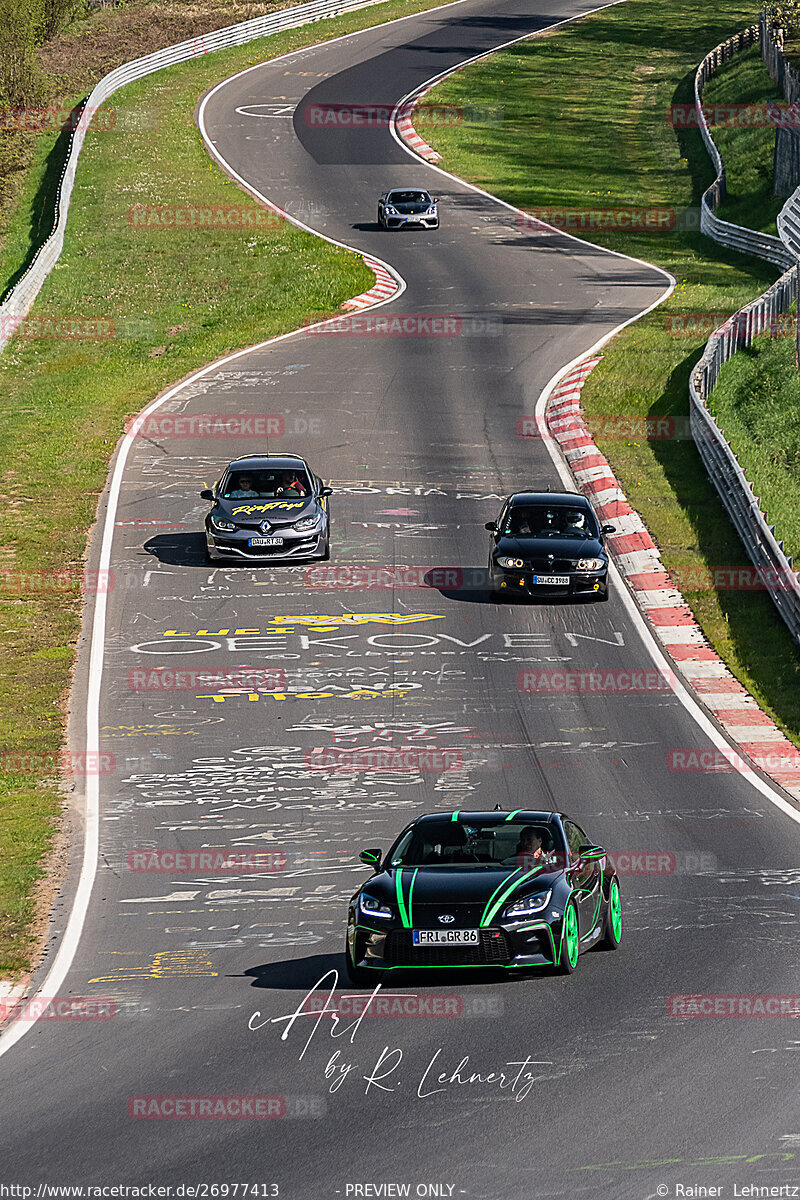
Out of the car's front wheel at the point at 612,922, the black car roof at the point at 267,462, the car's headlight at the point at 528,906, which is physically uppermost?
the car's headlight at the point at 528,906

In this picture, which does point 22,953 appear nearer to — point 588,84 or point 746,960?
point 746,960

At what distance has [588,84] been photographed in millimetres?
80562

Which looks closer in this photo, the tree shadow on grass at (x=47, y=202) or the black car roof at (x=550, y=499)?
the black car roof at (x=550, y=499)

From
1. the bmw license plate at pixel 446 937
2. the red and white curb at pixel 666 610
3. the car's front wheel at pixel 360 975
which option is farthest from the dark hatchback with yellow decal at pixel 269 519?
the bmw license plate at pixel 446 937

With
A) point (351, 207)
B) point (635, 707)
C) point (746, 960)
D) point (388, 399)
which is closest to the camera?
point (746, 960)

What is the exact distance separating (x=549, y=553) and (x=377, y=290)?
23.9 metres

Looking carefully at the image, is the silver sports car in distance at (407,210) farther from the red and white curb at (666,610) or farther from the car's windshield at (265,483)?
the car's windshield at (265,483)

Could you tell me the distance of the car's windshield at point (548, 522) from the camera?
85.7ft

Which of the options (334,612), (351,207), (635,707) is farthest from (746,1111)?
(351,207)

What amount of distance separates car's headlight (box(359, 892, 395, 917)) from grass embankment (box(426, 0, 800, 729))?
1005 cm

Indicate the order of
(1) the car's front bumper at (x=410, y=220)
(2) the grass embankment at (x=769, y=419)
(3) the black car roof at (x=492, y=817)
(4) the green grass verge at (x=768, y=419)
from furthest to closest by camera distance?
1. (1) the car's front bumper at (x=410, y=220)
2. (4) the green grass verge at (x=768, y=419)
3. (2) the grass embankment at (x=769, y=419)
4. (3) the black car roof at (x=492, y=817)

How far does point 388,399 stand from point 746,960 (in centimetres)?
2663

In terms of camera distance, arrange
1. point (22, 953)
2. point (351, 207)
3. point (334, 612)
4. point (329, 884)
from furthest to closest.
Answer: point (351, 207) → point (334, 612) → point (329, 884) → point (22, 953)

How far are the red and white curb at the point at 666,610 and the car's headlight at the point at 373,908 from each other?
7484 mm
